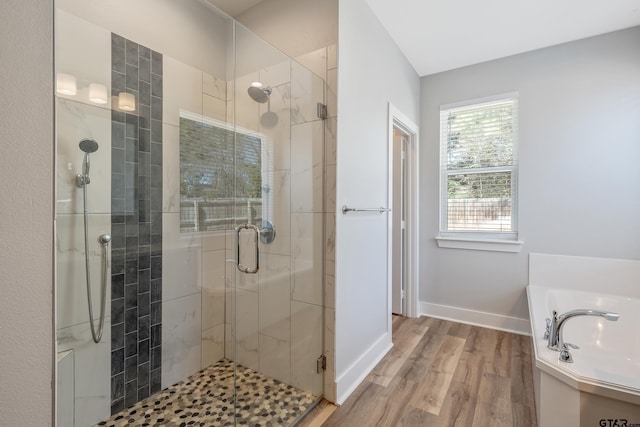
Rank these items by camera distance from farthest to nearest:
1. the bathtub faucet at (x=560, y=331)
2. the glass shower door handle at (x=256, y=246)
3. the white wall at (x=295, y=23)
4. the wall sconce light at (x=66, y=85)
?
the white wall at (x=295, y=23)
the glass shower door handle at (x=256, y=246)
the bathtub faucet at (x=560, y=331)
the wall sconce light at (x=66, y=85)

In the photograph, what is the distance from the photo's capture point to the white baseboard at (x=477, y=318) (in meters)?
Result: 2.87

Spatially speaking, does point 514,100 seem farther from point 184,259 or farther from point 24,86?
point 24,86

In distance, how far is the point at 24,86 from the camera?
0.63 m

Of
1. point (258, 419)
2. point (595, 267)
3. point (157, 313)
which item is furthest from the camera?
point (595, 267)

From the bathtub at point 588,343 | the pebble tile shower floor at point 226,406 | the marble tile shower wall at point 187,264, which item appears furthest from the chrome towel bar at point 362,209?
the bathtub at point 588,343

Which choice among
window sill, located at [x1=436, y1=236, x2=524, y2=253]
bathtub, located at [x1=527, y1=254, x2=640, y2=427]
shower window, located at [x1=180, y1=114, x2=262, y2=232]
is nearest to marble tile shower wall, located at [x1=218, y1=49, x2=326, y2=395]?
shower window, located at [x1=180, y1=114, x2=262, y2=232]

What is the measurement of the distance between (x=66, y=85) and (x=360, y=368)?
242 centimetres

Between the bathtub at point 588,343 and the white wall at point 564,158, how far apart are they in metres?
0.15

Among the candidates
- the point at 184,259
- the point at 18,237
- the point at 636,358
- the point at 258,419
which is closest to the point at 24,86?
the point at 18,237

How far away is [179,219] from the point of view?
2.02m

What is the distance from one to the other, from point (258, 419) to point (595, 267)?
9.72 ft

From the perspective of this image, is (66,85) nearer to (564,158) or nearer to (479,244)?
(479,244)

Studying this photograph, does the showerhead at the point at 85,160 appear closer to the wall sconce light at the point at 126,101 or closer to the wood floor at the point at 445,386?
the wall sconce light at the point at 126,101

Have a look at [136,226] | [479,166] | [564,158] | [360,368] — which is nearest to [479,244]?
[479,166]
